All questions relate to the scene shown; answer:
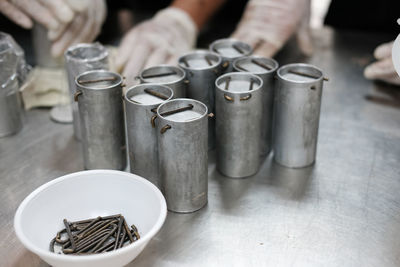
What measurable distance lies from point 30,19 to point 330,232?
118 centimetres

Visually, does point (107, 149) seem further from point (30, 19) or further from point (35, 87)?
point (30, 19)

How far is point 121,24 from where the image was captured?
210 centimetres

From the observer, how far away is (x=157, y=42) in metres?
1.68

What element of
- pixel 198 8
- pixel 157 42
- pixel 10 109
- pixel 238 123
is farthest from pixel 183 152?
pixel 198 8

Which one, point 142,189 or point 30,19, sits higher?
point 30,19

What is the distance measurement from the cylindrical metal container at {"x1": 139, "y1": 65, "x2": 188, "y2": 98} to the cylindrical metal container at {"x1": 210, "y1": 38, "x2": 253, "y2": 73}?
5.2 inches

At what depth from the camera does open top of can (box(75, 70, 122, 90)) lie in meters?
1.19

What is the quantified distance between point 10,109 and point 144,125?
50 cm

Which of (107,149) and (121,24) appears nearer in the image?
(107,149)

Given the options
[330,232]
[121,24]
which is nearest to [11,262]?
[330,232]

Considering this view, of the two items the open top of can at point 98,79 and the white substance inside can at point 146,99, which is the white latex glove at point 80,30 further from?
the white substance inside can at point 146,99

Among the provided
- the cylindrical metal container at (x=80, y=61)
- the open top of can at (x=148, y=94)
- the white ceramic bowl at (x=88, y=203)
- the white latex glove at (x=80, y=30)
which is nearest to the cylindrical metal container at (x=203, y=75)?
the open top of can at (x=148, y=94)

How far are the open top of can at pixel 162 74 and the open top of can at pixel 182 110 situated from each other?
15cm

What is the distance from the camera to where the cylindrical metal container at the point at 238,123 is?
1.12 metres
